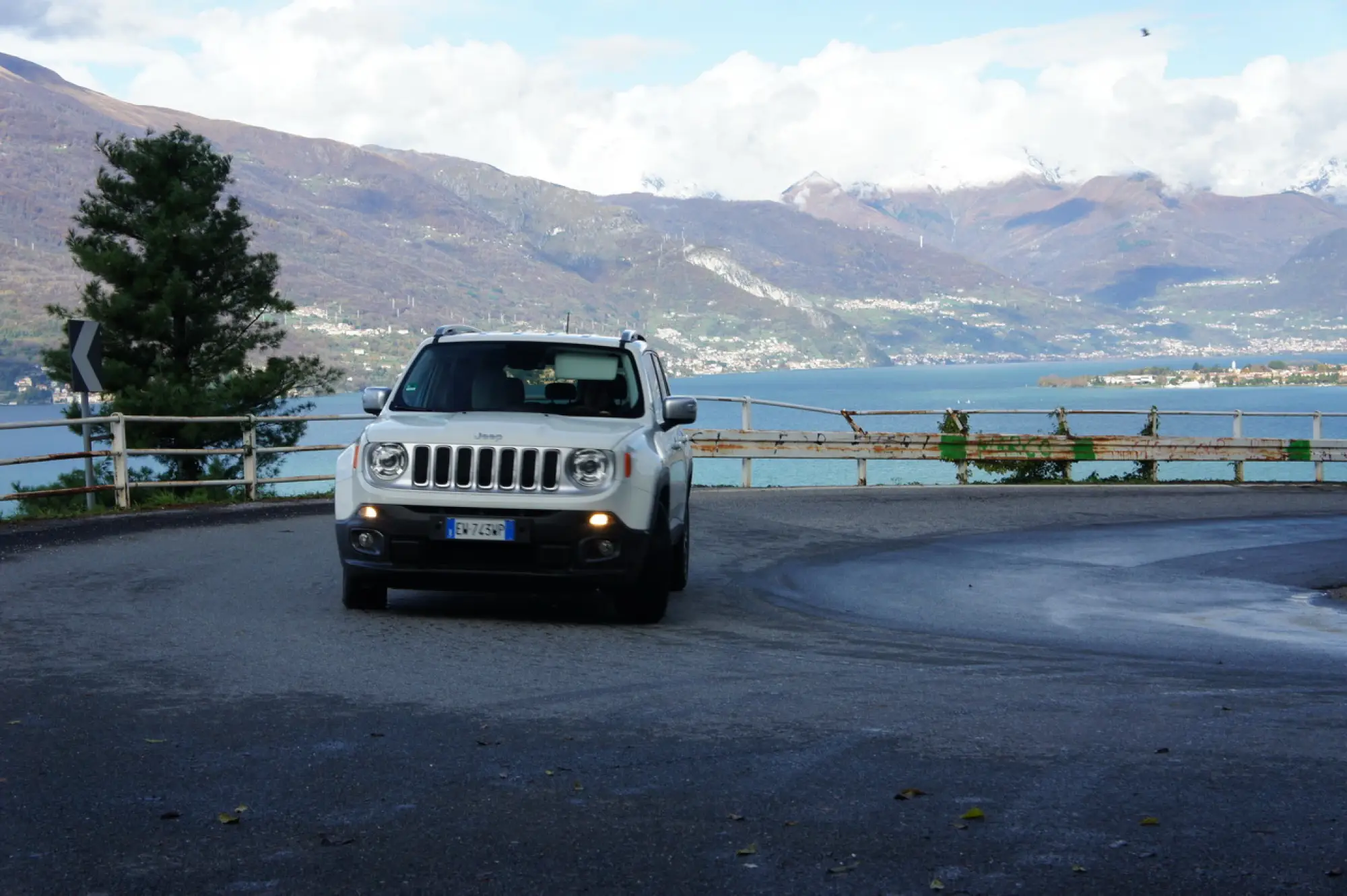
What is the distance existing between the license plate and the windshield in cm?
131

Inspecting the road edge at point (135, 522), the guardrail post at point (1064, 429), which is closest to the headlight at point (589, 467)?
the road edge at point (135, 522)

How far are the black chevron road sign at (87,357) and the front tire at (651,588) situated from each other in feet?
42.7

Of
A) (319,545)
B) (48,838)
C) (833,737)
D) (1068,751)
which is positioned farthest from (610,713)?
(319,545)

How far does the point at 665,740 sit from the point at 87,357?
55.6 feet

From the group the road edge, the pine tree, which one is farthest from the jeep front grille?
the pine tree

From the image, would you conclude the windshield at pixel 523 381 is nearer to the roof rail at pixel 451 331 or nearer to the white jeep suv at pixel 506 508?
the roof rail at pixel 451 331

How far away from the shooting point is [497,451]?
955 cm

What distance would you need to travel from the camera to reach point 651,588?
9773 millimetres

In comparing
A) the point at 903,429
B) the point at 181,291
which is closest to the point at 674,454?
the point at 181,291

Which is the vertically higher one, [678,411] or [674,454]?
[678,411]

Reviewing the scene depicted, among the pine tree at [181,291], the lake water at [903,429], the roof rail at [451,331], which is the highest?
the pine tree at [181,291]

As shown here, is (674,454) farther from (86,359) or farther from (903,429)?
(903,429)

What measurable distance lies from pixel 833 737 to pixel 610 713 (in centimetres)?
103

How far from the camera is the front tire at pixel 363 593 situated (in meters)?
9.80
